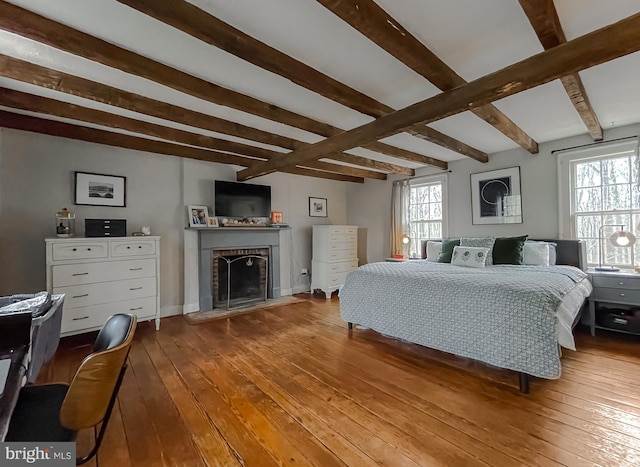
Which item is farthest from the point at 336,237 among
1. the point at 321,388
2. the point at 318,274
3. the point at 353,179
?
the point at 321,388

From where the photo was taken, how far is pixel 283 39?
1822 millimetres

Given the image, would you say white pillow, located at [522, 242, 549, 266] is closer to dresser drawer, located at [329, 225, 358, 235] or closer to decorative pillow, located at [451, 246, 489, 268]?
decorative pillow, located at [451, 246, 489, 268]

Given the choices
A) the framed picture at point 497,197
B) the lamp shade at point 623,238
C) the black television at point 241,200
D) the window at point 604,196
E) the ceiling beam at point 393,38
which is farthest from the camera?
the black television at point 241,200

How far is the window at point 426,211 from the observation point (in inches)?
200

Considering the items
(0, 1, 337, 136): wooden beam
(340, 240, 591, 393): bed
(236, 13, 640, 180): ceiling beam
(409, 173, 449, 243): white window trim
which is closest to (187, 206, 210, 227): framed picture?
(0, 1, 337, 136): wooden beam

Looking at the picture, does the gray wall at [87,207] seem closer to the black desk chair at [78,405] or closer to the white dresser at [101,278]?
the white dresser at [101,278]

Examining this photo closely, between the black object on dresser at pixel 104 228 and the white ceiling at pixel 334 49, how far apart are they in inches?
49.7

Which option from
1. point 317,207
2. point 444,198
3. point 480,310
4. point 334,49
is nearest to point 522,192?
point 444,198

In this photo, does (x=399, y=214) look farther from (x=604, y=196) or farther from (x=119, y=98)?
(x=119, y=98)

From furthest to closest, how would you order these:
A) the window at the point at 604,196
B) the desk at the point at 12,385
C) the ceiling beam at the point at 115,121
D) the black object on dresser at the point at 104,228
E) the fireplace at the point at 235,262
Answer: the fireplace at the point at 235,262, the window at the point at 604,196, the black object on dresser at the point at 104,228, the ceiling beam at the point at 115,121, the desk at the point at 12,385

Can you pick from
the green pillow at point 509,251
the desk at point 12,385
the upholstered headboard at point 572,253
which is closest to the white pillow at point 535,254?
the green pillow at point 509,251

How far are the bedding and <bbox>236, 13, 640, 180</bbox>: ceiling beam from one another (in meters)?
1.43

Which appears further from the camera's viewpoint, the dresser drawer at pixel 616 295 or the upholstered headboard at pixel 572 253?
the upholstered headboard at pixel 572 253

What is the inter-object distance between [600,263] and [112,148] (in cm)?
626
